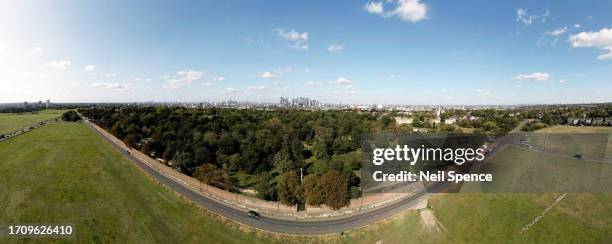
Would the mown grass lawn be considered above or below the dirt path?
below

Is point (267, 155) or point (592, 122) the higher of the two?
point (592, 122)

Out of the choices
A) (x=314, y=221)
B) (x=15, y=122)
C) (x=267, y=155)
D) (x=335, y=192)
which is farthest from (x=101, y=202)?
(x=15, y=122)

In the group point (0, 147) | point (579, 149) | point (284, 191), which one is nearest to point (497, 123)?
point (579, 149)

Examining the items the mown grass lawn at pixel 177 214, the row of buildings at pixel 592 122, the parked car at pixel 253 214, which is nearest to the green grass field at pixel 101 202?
the mown grass lawn at pixel 177 214

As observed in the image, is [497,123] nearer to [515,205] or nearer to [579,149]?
[579,149]

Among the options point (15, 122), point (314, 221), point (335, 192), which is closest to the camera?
point (314, 221)

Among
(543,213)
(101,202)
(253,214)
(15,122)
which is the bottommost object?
(101,202)

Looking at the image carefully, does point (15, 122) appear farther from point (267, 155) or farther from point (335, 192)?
point (335, 192)

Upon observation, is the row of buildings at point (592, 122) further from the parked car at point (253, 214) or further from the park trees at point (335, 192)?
the parked car at point (253, 214)

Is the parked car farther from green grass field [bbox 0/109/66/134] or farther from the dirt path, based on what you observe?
green grass field [bbox 0/109/66/134]

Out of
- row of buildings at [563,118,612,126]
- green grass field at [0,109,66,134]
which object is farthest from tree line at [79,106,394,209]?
row of buildings at [563,118,612,126]

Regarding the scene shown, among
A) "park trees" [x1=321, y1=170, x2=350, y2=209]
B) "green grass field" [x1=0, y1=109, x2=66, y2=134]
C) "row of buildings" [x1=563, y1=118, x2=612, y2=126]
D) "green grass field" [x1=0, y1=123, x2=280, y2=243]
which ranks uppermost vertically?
"row of buildings" [x1=563, y1=118, x2=612, y2=126]

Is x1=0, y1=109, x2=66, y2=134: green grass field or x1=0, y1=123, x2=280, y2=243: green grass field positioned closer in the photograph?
x1=0, y1=123, x2=280, y2=243: green grass field
